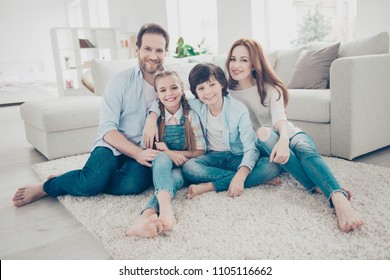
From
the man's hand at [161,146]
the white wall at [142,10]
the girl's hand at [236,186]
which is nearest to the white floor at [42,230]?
the man's hand at [161,146]

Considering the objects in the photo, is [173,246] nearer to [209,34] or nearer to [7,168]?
[7,168]

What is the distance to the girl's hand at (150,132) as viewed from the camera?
156 centimetres

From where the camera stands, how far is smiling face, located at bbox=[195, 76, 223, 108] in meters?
1.54

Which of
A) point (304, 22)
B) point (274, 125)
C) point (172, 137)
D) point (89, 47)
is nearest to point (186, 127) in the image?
point (172, 137)

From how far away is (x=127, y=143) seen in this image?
158cm

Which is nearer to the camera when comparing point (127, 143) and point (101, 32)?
point (127, 143)

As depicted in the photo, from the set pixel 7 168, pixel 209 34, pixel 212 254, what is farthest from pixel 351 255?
pixel 209 34

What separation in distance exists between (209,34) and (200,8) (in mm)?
505

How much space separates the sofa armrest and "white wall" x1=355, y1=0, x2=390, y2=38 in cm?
101

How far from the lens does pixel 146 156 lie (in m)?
1.52

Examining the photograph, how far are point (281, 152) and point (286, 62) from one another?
172cm

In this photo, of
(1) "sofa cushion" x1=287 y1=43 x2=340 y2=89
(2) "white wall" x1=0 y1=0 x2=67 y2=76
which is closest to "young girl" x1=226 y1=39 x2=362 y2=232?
(1) "sofa cushion" x1=287 y1=43 x2=340 y2=89

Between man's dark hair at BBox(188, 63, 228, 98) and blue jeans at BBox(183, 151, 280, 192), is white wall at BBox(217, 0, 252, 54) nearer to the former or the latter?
man's dark hair at BBox(188, 63, 228, 98)

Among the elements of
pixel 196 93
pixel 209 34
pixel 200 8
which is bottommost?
pixel 196 93
